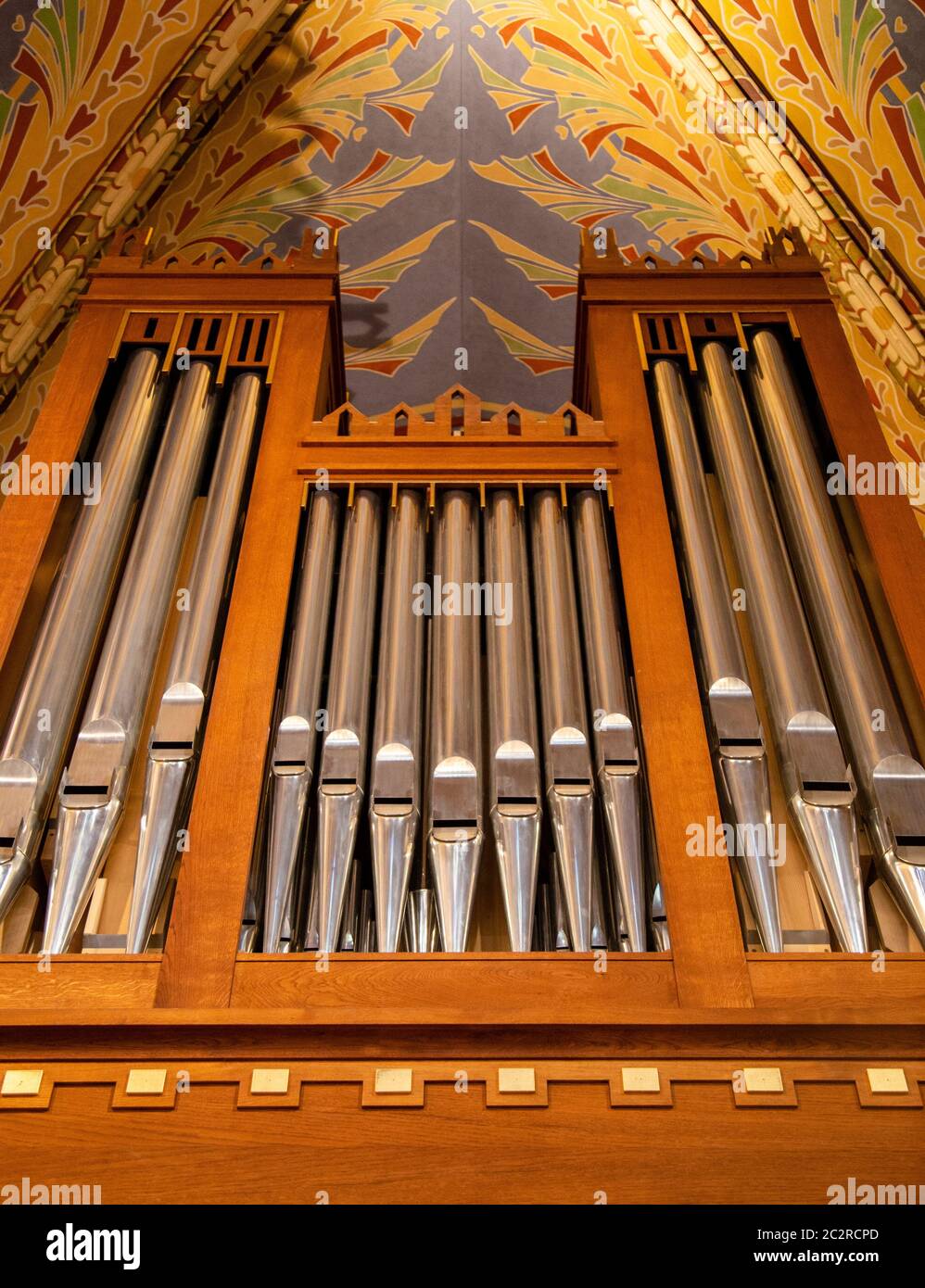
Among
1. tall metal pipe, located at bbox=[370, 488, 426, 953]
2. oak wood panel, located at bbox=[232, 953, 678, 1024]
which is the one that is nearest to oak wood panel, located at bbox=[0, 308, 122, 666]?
tall metal pipe, located at bbox=[370, 488, 426, 953]

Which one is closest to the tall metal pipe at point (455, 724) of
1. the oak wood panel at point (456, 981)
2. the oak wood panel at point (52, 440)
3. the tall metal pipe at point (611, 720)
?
the oak wood panel at point (456, 981)

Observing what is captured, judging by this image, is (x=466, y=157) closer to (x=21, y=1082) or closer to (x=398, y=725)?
(x=398, y=725)

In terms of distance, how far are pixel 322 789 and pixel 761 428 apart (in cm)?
206

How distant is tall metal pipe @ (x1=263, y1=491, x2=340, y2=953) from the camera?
3102 millimetres

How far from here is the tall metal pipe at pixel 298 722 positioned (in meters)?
3.10

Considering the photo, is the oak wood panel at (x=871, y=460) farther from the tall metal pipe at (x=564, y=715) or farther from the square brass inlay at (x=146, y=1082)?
the square brass inlay at (x=146, y=1082)

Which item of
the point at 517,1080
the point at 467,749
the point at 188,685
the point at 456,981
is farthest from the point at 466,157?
the point at 517,1080

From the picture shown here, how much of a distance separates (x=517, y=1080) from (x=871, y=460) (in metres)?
2.33

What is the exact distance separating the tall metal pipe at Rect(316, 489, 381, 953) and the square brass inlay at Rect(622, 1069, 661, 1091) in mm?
690

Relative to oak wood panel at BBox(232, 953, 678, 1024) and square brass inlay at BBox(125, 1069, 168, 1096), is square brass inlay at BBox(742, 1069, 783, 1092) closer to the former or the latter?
oak wood panel at BBox(232, 953, 678, 1024)

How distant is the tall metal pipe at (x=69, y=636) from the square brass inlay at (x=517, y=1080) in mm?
1198

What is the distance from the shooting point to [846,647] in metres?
3.60

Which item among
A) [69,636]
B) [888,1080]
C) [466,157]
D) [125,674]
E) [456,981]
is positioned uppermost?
[466,157]
